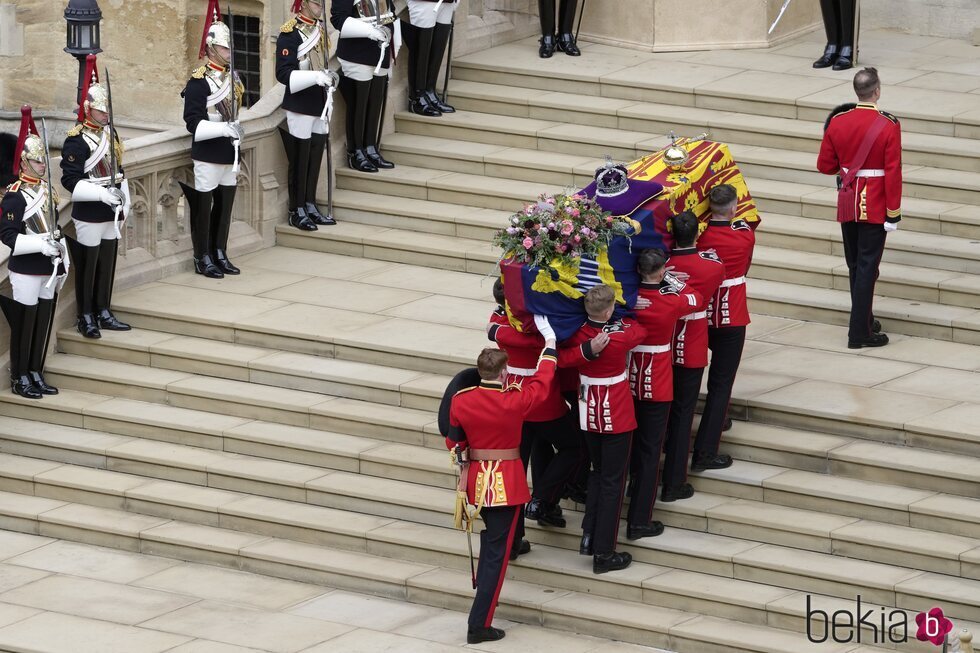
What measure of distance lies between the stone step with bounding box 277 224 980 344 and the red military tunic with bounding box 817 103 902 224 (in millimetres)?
1054

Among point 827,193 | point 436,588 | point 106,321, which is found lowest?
point 436,588

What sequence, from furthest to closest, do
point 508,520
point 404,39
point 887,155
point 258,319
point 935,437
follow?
point 404,39 → point 258,319 → point 887,155 → point 935,437 → point 508,520

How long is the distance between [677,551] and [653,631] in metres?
0.63

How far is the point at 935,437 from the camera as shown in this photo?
40.5ft

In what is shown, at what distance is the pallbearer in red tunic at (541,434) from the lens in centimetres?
1180

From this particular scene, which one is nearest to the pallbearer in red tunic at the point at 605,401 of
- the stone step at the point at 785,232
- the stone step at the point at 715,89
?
the stone step at the point at 785,232

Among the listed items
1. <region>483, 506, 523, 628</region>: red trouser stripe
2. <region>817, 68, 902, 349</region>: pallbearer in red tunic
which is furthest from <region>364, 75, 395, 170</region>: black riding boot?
<region>483, 506, 523, 628</region>: red trouser stripe

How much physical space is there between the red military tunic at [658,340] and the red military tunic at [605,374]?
0.12 metres

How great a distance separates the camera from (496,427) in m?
11.3

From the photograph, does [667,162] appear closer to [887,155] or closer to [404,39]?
[887,155]

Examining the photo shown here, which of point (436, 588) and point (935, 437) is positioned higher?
point (935, 437)

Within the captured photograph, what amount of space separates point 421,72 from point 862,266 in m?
5.00

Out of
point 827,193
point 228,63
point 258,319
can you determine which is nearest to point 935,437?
point 827,193

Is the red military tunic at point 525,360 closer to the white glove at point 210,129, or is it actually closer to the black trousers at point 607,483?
the black trousers at point 607,483
